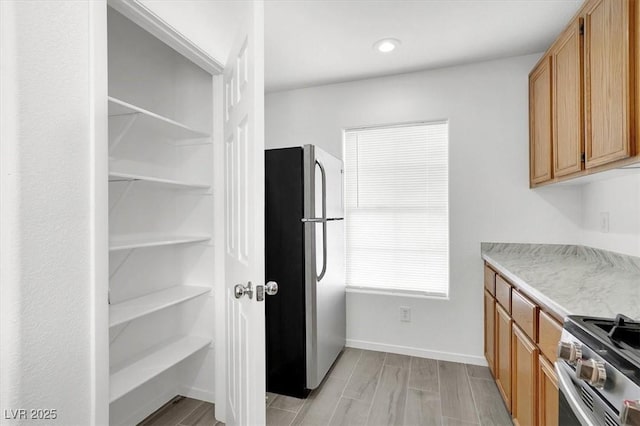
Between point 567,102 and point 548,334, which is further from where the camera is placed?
point 567,102

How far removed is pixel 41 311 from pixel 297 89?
2.84 m

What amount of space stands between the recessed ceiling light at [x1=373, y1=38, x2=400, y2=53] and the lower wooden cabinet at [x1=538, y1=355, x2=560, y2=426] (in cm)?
216

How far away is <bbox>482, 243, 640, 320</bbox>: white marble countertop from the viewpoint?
3.98ft

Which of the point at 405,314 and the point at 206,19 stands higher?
the point at 206,19

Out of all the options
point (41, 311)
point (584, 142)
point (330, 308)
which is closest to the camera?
point (41, 311)

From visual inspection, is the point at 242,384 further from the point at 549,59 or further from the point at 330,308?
the point at 549,59

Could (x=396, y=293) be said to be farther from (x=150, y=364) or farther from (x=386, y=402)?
(x=150, y=364)

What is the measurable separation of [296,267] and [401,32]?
1.81m

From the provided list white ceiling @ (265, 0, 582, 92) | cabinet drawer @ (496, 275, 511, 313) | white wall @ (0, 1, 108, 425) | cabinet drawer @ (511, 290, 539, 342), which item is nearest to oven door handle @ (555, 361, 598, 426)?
cabinet drawer @ (511, 290, 539, 342)

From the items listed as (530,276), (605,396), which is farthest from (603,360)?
(530,276)

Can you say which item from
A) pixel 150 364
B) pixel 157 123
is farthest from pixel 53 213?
pixel 150 364

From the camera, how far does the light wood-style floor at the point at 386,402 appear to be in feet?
6.48

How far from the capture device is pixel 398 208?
296cm

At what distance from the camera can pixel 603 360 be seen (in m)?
0.84
